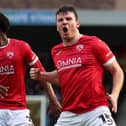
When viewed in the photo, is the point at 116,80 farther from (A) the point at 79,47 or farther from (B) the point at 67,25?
(B) the point at 67,25

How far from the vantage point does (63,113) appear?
689 centimetres

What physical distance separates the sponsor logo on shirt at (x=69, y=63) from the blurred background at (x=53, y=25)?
7738mm

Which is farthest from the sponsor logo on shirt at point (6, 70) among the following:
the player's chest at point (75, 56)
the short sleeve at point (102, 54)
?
the short sleeve at point (102, 54)

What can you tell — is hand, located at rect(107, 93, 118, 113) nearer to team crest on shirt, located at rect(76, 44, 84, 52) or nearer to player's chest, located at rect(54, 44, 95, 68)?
player's chest, located at rect(54, 44, 95, 68)

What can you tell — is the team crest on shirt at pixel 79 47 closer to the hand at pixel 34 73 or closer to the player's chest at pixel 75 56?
the player's chest at pixel 75 56

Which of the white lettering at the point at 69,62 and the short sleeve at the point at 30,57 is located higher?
the white lettering at the point at 69,62

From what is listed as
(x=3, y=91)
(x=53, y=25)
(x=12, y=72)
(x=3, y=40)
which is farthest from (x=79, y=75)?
(x=53, y=25)

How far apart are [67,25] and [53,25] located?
9.60 m

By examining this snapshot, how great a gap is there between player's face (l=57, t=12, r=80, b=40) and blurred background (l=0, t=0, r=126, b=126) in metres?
7.79

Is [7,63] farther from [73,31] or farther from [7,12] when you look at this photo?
[7,12]

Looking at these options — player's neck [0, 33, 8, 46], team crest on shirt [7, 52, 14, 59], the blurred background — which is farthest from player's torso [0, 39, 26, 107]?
the blurred background

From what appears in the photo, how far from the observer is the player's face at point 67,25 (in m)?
6.86

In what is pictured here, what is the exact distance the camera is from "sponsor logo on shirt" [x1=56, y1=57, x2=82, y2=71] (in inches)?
266

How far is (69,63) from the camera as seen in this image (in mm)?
6816
